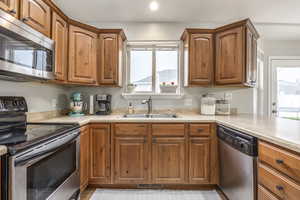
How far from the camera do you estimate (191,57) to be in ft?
9.02

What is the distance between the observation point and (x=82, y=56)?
253 centimetres

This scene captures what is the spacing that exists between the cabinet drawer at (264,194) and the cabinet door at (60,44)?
220 cm

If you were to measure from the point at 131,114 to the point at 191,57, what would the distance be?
126 centimetres

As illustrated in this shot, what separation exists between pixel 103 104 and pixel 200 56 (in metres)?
1.62

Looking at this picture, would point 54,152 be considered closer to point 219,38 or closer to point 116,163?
point 116,163

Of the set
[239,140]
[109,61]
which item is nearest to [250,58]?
[239,140]

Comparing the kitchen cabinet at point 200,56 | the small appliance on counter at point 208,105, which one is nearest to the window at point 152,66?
the kitchen cabinet at point 200,56

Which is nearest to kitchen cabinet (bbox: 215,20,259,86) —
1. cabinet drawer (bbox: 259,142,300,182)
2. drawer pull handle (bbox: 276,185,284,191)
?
cabinet drawer (bbox: 259,142,300,182)

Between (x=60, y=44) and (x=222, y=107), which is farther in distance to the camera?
(x=222, y=107)

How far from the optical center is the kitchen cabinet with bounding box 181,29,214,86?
274 centimetres

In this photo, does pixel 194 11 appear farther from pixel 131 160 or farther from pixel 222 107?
pixel 131 160

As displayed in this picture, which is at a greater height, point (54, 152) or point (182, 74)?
point (182, 74)

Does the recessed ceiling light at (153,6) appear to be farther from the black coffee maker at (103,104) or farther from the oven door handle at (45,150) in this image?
the oven door handle at (45,150)

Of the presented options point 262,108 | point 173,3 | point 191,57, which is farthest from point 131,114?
point 262,108
